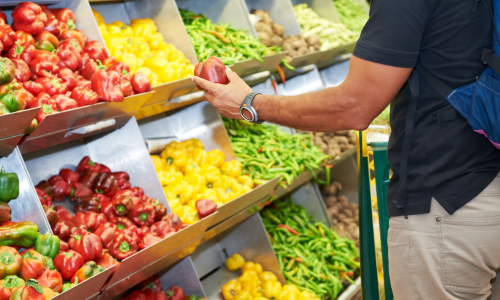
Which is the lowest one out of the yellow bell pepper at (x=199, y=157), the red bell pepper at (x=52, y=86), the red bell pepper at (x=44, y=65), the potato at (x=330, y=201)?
the potato at (x=330, y=201)

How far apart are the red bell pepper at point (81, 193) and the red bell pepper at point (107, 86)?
2.11 ft

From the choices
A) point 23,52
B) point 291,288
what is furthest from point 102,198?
point 291,288

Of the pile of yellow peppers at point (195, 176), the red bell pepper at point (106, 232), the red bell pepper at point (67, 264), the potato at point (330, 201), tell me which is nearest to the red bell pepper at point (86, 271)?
the red bell pepper at point (67, 264)

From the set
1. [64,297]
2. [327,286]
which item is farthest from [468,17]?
[327,286]

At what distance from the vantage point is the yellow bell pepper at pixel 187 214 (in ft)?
8.95

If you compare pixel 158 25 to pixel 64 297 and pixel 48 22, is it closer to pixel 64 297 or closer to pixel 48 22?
pixel 48 22

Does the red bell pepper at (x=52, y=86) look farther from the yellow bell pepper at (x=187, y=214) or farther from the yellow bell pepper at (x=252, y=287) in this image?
the yellow bell pepper at (x=252, y=287)

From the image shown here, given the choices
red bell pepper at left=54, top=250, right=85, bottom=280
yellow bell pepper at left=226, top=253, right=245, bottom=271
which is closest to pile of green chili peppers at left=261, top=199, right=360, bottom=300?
yellow bell pepper at left=226, top=253, right=245, bottom=271

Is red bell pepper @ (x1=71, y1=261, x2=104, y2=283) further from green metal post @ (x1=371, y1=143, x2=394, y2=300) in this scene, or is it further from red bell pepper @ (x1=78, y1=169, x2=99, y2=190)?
green metal post @ (x1=371, y1=143, x2=394, y2=300)

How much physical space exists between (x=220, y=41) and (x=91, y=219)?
1.90 meters

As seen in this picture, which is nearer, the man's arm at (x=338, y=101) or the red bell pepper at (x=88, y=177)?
the man's arm at (x=338, y=101)

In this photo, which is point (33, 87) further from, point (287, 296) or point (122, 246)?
point (287, 296)

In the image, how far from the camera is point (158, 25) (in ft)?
10.8

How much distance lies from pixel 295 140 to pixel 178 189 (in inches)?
59.3
